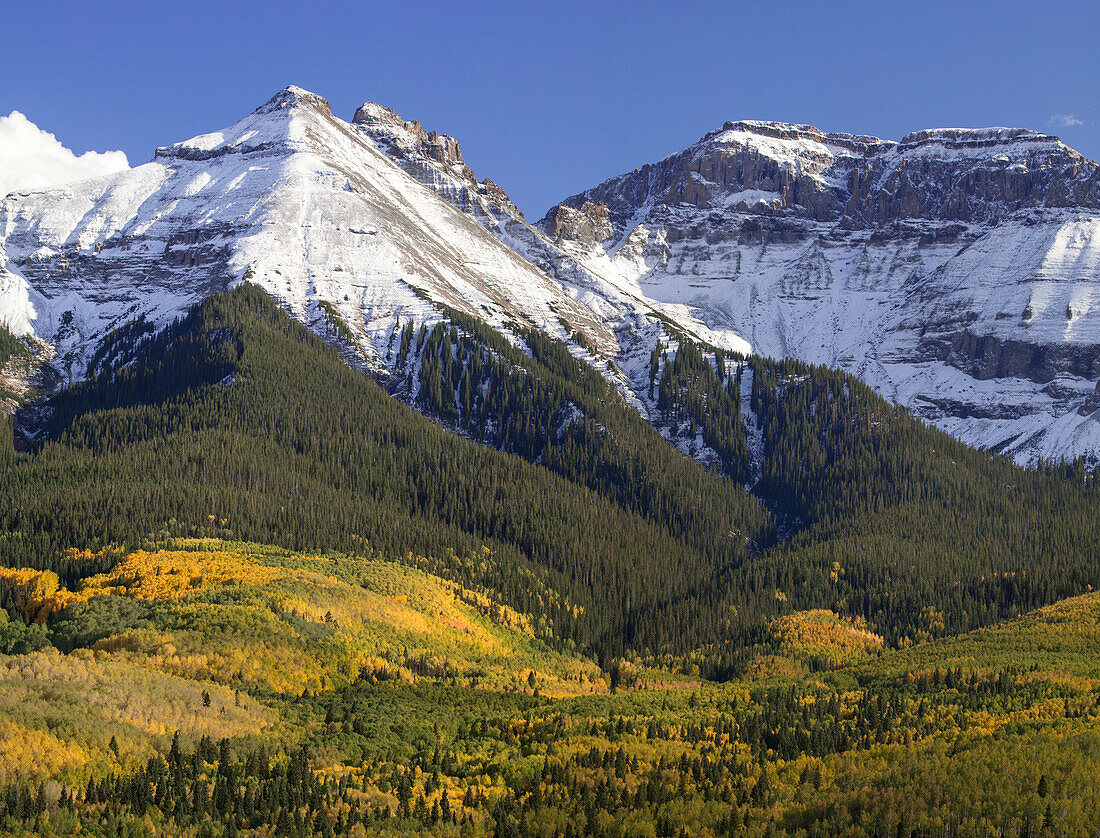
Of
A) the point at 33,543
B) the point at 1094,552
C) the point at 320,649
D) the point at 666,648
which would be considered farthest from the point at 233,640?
the point at 1094,552

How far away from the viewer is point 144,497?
156 m

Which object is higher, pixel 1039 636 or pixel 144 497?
pixel 144 497

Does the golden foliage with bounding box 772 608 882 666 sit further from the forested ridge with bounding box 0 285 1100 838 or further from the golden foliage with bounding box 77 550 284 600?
the golden foliage with bounding box 77 550 284 600

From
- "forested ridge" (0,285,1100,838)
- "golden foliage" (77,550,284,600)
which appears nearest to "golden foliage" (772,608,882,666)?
"forested ridge" (0,285,1100,838)

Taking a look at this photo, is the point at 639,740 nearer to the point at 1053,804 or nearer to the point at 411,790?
the point at 411,790

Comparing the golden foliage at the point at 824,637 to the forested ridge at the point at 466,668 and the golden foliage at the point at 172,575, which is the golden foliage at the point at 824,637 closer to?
the forested ridge at the point at 466,668

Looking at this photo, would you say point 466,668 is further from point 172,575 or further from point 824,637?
point 824,637

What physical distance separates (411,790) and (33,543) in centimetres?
9078

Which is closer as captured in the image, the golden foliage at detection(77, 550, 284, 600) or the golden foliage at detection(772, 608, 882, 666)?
the golden foliage at detection(77, 550, 284, 600)

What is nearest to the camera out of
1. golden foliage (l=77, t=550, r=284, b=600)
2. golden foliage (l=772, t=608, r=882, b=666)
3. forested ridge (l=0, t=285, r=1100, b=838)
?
forested ridge (l=0, t=285, r=1100, b=838)

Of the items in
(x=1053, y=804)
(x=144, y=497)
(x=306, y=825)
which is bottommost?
A: (x=306, y=825)

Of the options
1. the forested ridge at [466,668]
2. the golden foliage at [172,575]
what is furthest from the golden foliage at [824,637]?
the golden foliage at [172,575]

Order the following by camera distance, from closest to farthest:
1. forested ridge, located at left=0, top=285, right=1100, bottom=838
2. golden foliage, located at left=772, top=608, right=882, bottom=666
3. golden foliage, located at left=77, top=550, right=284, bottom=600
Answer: forested ridge, located at left=0, top=285, right=1100, bottom=838
golden foliage, located at left=77, top=550, right=284, bottom=600
golden foliage, located at left=772, top=608, right=882, bottom=666

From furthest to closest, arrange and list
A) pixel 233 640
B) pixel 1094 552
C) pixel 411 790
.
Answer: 1. pixel 1094 552
2. pixel 233 640
3. pixel 411 790
